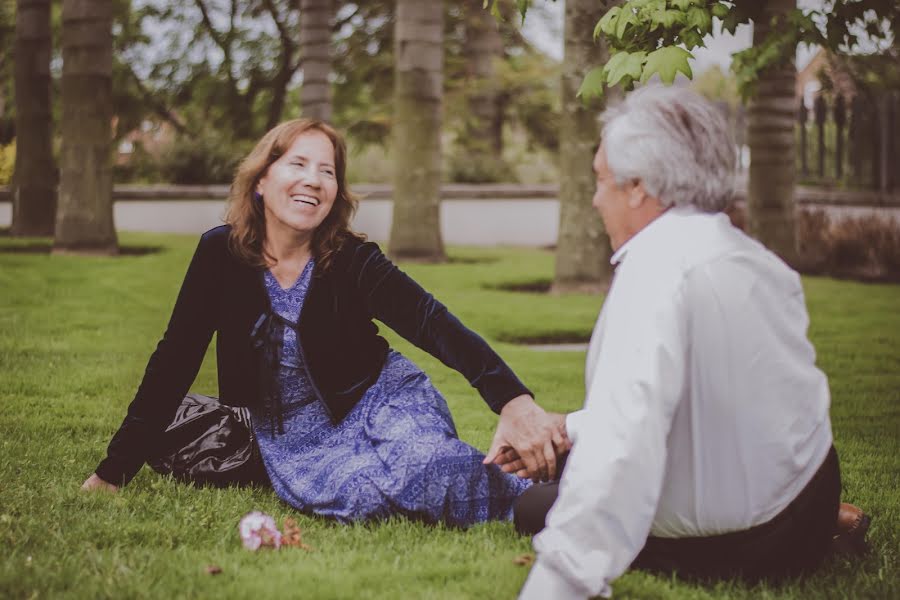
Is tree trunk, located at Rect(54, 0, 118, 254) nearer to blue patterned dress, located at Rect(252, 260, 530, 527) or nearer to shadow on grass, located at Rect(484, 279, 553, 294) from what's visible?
shadow on grass, located at Rect(484, 279, 553, 294)

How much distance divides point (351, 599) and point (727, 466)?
1163 millimetres

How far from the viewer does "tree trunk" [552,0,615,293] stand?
36.4 feet

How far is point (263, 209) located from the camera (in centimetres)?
460

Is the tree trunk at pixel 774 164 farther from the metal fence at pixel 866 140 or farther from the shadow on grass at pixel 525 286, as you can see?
the metal fence at pixel 866 140

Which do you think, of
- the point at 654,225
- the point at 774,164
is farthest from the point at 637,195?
Answer: the point at 774,164

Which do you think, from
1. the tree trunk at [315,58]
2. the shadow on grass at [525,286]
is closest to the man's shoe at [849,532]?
the shadow on grass at [525,286]

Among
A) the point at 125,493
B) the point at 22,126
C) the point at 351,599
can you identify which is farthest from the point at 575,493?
the point at 22,126

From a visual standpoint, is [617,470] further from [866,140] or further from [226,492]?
[866,140]

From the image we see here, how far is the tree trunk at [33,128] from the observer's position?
1600cm

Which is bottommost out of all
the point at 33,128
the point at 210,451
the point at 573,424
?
the point at 210,451

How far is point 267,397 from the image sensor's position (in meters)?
4.50

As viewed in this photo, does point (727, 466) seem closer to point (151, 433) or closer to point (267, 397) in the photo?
point (267, 397)

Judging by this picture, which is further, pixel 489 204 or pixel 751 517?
pixel 489 204

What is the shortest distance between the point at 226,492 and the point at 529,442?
4.83 feet
